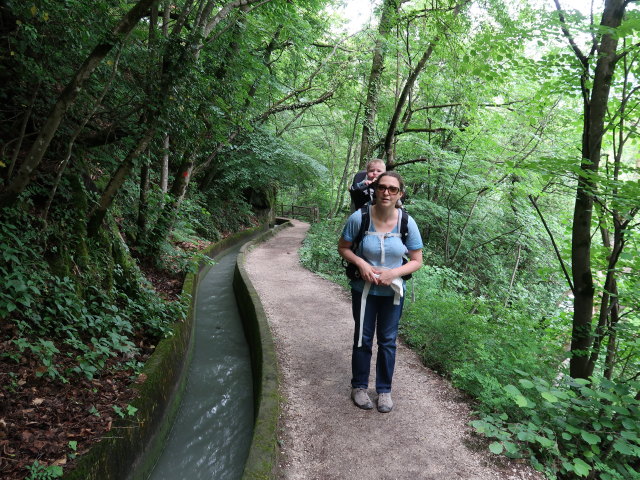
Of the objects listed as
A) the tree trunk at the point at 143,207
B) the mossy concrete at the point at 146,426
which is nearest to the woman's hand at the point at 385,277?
the mossy concrete at the point at 146,426

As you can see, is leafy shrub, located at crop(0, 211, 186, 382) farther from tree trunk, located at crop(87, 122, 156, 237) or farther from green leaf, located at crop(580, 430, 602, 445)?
green leaf, located at crop(580, 430, 602, 445)

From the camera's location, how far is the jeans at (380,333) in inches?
118

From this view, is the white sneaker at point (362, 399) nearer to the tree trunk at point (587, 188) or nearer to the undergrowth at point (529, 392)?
the undergrowth at point (529, 392)

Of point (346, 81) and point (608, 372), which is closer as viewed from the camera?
point (608, 372)

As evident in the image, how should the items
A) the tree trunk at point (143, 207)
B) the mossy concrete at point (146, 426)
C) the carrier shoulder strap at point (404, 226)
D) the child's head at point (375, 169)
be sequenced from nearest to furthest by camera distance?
the mossy concrete at point (146, 426)
the carrier shoulder strap at point (404, 226)
the child's head at point (375, 169)
the tree trunk at point (143, 207)

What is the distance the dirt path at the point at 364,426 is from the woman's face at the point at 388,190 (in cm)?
196

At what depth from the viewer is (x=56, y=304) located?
355cm

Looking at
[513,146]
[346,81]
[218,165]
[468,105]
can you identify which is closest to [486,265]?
[513,146]

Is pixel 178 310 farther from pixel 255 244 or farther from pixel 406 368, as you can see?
pixel 255 244

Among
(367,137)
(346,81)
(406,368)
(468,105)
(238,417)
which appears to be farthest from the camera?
(346,81)

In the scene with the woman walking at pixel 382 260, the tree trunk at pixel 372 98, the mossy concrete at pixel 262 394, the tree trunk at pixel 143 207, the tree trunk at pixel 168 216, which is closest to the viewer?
the mossy concrete at pixel 262 394

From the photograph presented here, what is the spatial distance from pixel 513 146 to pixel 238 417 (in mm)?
9606

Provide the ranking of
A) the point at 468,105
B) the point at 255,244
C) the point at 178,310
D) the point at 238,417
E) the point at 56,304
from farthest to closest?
the point at 255,244 < the point at 468,105 < the point at 178,310 < the point at 238,417 < the point at 56,304

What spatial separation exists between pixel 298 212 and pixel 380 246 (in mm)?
26904
